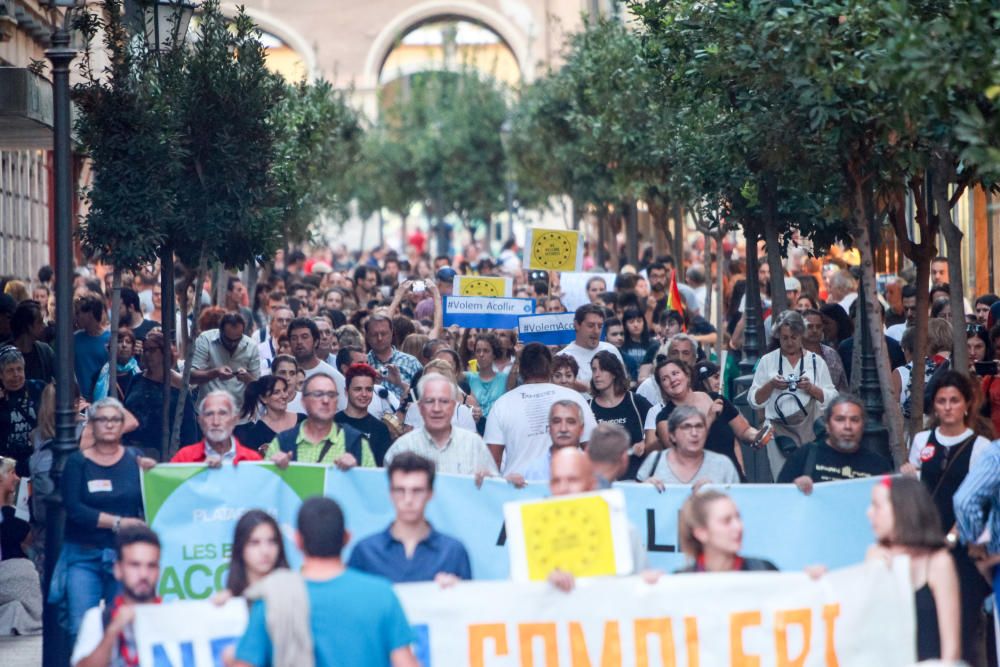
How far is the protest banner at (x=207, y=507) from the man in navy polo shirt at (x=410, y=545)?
1.62 m

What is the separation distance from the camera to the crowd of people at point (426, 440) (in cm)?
682

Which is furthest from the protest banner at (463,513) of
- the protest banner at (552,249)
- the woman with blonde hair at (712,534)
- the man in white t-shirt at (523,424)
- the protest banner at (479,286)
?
the protest banner at (552,249)

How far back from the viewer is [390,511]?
9039mm

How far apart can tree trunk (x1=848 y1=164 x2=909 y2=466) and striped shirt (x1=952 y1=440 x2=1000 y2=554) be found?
325 centimetres

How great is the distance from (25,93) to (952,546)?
8.98m

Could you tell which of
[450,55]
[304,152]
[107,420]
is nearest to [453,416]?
[107,420]

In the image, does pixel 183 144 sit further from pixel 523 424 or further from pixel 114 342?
pixel 523 424

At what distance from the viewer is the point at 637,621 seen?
7375mm

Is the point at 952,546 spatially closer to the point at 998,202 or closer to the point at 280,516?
the point at 280,516

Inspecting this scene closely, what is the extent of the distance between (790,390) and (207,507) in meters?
4.83

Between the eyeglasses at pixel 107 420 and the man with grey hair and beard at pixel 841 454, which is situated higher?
the eyeglasses at pixel 107 420

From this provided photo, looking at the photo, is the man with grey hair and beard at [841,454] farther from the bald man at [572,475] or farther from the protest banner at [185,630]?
the protest banner at [185,630]

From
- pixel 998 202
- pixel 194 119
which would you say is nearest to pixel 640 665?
pixel 194 119

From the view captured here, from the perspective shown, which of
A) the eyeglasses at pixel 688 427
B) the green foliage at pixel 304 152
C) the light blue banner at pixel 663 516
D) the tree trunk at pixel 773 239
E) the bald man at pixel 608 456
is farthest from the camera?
the green foliage at pixel 304 152
